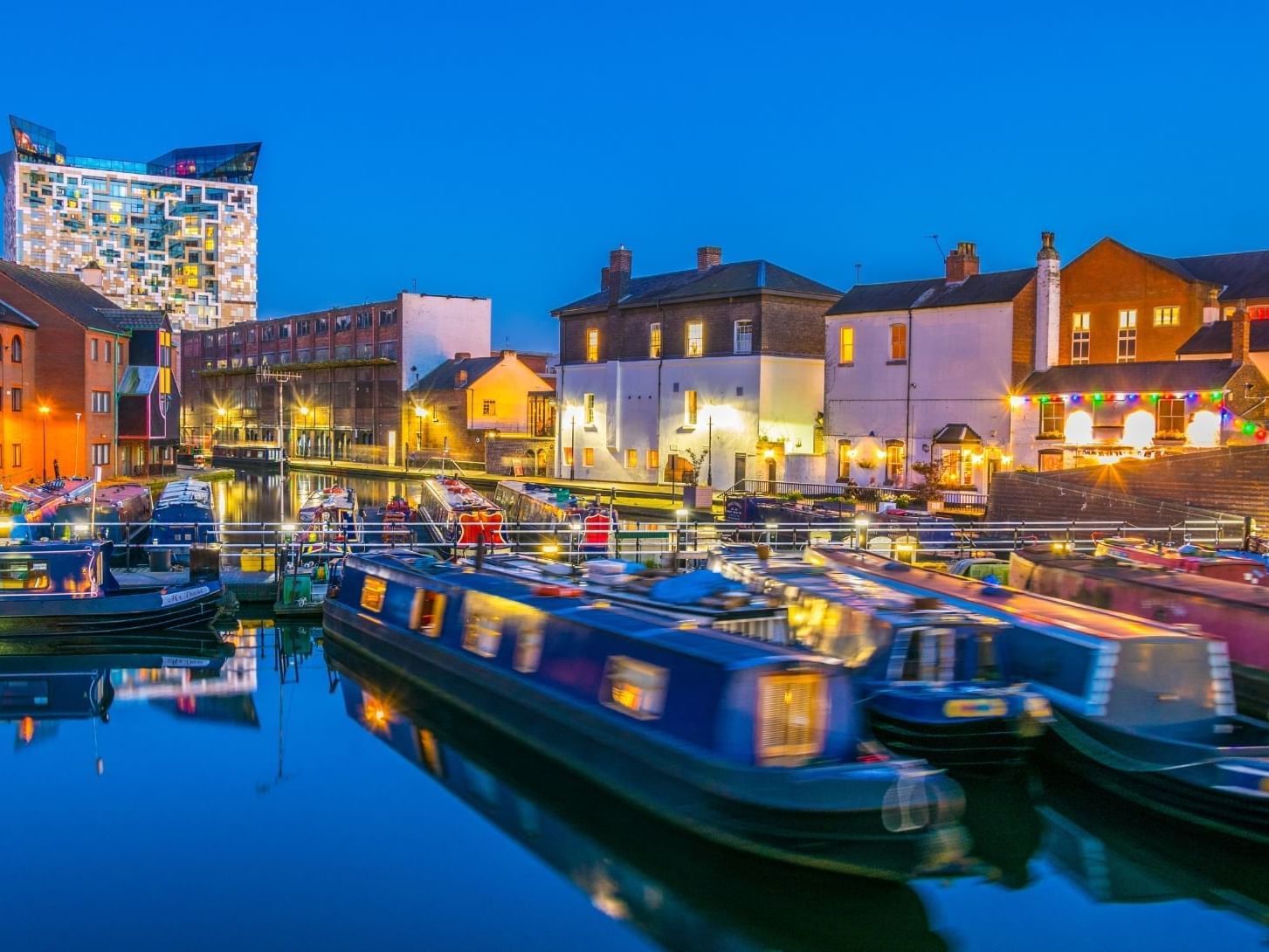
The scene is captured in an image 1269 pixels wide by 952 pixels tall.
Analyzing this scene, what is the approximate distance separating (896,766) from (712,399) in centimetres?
3689

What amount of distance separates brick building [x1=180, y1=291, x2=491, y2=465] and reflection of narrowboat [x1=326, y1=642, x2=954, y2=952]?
61807 millimetres

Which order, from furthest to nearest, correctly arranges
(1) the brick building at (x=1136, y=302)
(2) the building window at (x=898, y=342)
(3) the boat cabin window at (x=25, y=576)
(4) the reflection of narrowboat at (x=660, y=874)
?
(2) the building window at (x=898, y=342) < (1) the brick building at (x=1136, y=302) < (3) the boat cabin window at (x=25, y=576) < (4) the reflection of narrowboat at (x=660, y=874)

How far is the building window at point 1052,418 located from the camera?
1394 inches

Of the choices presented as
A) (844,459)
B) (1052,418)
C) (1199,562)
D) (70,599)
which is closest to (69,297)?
(844,459)

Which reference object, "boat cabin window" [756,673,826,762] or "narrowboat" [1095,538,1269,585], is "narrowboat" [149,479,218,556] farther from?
"narrowboat" [1095,538,1269,585]

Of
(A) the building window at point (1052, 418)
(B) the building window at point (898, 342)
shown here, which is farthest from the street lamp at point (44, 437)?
(A) the building window at point (1052, 418)

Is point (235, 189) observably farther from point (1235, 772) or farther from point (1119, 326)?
point (1235, 772)

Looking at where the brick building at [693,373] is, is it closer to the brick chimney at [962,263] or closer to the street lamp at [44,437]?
the brick chimney at [962,263]

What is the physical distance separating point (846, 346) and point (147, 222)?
15373 centimetres

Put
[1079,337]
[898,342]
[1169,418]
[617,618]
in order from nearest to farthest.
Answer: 1. [617,618]
2. [1169,418]
3. [1079,337]
4. [898,342]

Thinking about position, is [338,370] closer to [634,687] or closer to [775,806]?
[634,687]

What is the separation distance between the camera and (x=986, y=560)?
2352cm

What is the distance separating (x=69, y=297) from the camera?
49094mm

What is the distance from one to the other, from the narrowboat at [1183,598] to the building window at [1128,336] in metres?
21.5
